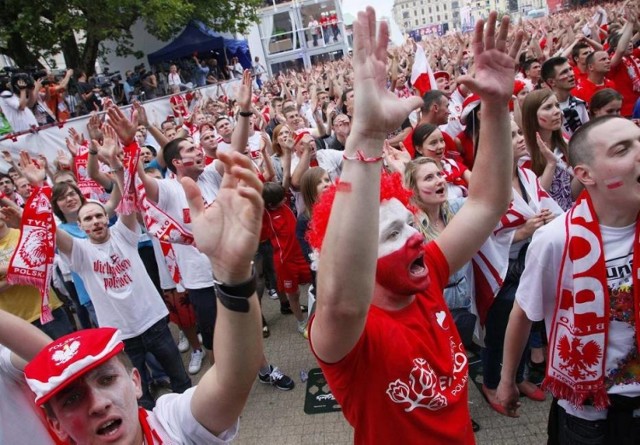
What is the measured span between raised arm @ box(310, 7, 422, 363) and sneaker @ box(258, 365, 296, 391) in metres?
2.79

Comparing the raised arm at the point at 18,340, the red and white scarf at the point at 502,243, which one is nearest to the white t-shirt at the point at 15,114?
the raised arm at the point at 18,340

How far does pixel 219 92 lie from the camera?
537 inches

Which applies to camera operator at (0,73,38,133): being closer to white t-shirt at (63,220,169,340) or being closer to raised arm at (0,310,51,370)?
white t-shirt at (63,220,169,340)

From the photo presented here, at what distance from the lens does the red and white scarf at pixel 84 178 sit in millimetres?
5387

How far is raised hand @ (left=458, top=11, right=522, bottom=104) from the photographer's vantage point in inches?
62.6

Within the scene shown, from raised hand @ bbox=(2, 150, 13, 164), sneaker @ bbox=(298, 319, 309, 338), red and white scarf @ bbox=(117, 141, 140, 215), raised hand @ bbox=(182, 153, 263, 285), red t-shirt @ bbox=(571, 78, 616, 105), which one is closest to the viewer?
raised hand @ bbox=(182, 153, 263, 285)

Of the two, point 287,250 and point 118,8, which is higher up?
point 118,8

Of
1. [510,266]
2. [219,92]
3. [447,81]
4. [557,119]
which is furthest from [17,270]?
[219,92]

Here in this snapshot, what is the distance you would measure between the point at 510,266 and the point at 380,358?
6.14 ft

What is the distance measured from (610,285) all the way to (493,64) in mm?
971

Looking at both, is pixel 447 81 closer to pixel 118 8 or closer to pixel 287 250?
pixel 287 250

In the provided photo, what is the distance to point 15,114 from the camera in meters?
8.91

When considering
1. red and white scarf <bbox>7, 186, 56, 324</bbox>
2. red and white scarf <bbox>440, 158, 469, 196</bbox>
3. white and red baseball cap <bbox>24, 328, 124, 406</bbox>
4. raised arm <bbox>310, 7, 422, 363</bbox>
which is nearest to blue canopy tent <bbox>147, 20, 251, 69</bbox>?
red and white scarf <bbox>440, 158, 469, 196</bbox>

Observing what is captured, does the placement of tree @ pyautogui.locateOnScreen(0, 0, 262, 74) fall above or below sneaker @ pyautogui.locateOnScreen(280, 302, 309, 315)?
above
